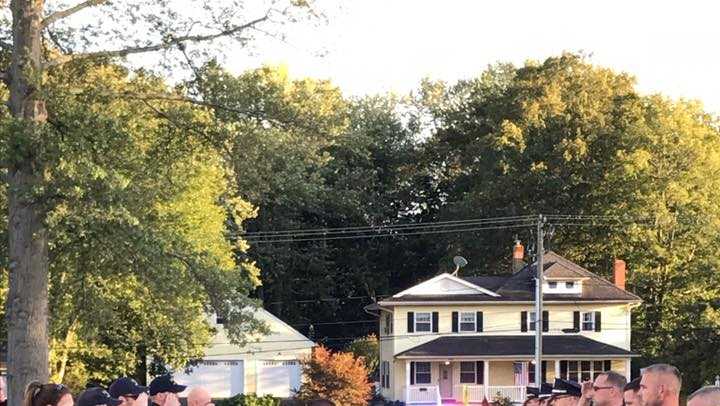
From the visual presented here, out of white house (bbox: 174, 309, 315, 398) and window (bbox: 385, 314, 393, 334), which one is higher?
window (bbox: 385, 314, 393, 334)

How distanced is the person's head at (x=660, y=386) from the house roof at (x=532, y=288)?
53.3 m

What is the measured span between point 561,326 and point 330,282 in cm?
1322

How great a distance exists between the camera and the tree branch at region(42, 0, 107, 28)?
23.2m

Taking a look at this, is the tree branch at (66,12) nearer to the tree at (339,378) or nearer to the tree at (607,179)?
the tree at (339,378)

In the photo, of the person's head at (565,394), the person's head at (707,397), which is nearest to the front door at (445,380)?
the person's head at (565,394)

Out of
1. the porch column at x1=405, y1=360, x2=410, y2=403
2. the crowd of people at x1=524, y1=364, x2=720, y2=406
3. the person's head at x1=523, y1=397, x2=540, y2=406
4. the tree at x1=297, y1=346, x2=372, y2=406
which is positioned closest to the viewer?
the crowd of people at x1=524, y1=364, x2=720, y2=406

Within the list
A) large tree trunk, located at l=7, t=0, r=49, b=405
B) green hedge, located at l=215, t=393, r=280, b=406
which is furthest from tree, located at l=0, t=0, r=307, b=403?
green hedge, located at l=215, t=393, r=280, b=406

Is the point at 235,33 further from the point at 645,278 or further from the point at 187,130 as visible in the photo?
the point at 645,278

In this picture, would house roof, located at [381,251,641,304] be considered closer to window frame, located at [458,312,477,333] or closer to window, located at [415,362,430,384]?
window frame, located at [458,312,477,333]

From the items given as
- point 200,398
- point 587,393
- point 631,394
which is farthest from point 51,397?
point 587,393

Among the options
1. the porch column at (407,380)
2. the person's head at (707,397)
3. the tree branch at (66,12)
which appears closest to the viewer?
the person's head at (707,397)

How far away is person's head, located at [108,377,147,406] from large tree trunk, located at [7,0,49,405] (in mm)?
12977

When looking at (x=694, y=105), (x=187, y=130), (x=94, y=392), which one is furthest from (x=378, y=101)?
(x=94, y=392)

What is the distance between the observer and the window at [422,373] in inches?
2491
